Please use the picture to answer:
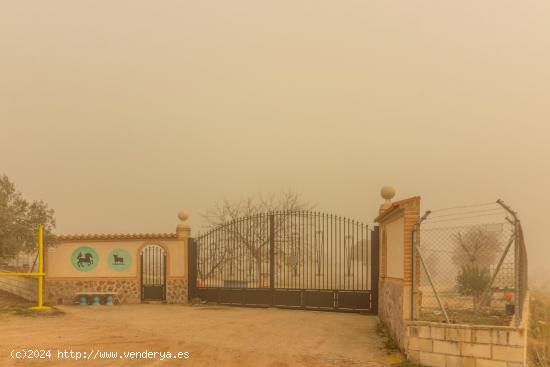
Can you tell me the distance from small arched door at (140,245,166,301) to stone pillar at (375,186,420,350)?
28.8 feet

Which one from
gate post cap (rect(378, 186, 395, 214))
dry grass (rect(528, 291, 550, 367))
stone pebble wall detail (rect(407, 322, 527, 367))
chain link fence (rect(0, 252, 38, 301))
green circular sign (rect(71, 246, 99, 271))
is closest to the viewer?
stone pebble wall detail (rect(407, 322, 527, 367))

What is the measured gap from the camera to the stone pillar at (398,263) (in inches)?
343

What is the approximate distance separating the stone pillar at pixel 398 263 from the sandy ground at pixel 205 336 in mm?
618

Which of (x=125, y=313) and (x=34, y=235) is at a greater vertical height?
(x=34, y=235)

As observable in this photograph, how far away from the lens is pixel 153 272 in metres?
18.1

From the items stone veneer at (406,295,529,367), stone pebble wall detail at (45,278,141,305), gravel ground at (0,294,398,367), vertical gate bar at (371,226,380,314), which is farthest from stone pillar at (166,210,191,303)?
stone veneer at (406,295,529,367)

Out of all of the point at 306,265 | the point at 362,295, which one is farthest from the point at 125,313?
the point at 362,295

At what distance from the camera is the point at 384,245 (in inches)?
490

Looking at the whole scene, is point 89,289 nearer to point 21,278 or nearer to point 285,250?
point 21,278

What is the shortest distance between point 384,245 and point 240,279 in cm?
708

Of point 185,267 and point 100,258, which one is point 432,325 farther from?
point 100,258

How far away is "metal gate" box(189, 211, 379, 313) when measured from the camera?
50.5ft

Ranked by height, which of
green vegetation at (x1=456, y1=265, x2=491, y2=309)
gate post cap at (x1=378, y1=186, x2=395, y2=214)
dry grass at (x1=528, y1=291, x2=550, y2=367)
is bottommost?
dry grass at (x1=528, y1=291, x2=550, y2=367)

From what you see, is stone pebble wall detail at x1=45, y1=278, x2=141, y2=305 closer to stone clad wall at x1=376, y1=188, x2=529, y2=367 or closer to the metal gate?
the metal gate
